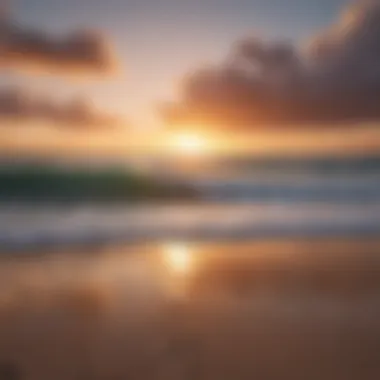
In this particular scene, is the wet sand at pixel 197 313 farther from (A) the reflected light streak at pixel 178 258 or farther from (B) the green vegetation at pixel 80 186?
(B) the green vegetation at pixel 80 186

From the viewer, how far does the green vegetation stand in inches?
65.4

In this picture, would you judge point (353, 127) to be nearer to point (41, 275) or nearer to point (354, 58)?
point (354, 58)

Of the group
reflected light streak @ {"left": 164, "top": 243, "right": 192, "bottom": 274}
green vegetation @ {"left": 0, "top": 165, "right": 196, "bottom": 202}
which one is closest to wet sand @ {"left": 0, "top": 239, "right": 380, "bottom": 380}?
reflected light streak @ {"left": 164, "top": 243, "right": 192, "bottom": 274}

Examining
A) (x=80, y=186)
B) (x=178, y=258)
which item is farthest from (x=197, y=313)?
(x=80, y=186)

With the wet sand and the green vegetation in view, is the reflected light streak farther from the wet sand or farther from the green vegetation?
the green vegetation

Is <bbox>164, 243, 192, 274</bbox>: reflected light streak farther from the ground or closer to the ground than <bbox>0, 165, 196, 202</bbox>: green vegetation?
closer to the ground

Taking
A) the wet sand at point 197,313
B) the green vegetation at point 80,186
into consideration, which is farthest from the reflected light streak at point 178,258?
the green vegetation at point 80,186

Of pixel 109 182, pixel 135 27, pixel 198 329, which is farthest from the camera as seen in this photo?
pixel 109 182

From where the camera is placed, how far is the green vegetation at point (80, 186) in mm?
1660

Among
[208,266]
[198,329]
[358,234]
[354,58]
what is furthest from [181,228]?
[354,58]

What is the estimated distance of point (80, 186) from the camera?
178 cm

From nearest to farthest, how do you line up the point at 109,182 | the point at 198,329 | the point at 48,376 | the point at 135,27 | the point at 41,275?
the point at 48,376, the point at 198,329, the point at 41,275, the point at 135,27, the point at 109,182

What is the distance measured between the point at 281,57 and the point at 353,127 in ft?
1.02

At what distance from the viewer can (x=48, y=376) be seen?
3.77 feet
